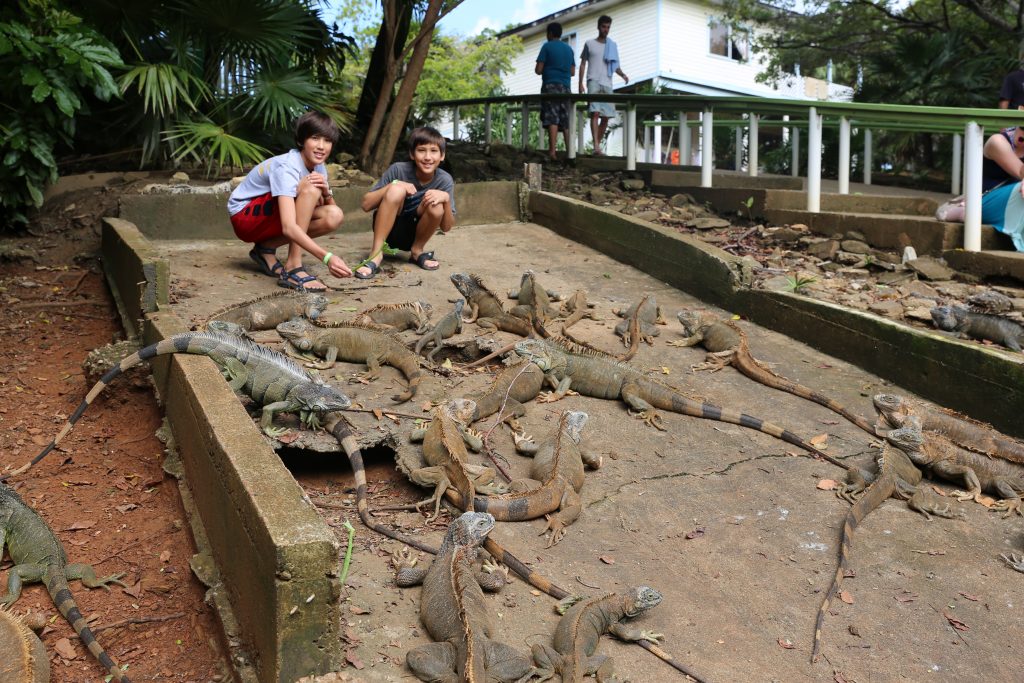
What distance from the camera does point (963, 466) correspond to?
529cm

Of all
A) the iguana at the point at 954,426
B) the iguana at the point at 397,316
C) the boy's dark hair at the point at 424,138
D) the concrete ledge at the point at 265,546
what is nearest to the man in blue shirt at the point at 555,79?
the boy's dark hair at the point at 424,138

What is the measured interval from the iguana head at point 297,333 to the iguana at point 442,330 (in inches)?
30.6

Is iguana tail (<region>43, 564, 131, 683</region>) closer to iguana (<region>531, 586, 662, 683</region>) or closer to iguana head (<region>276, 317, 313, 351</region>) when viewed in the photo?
iguana (<region>531, 586, 662, 683</region>)

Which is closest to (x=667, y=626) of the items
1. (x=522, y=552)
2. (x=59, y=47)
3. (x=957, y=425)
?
(x=522, y=552)

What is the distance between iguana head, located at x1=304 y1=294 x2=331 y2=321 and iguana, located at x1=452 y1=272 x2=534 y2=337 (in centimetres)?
112

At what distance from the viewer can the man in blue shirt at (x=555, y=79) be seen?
1450 centimetres

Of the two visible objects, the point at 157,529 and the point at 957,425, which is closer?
the point at 157,529

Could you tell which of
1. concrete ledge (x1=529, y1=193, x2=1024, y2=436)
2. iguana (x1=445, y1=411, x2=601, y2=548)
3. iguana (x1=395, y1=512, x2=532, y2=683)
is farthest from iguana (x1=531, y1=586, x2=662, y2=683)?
concrete ledge (x1=529, y1=193, x2=1024, y2=436)

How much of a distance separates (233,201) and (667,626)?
5492 millimetres

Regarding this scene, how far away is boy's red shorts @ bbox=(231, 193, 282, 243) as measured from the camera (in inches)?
305

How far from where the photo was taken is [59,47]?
8469mm

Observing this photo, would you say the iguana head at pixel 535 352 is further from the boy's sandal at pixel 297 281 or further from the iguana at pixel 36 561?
the iguana at pixel 36 561

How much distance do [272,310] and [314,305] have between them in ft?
1.03

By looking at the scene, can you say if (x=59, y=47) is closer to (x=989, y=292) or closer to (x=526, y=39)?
(x=989, y=292)
